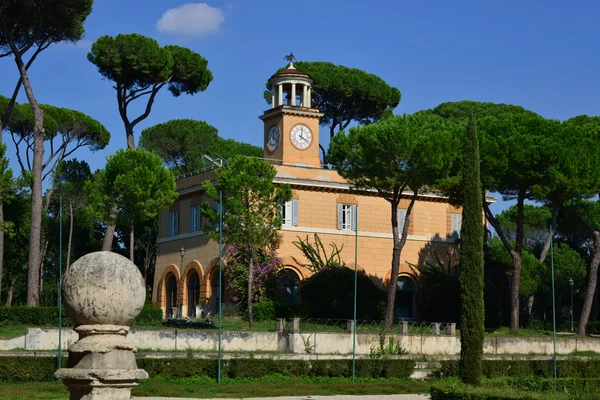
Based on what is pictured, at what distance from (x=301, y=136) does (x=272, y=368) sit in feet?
69.2

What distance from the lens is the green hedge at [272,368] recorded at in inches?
1175

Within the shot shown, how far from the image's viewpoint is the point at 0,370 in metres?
27.5

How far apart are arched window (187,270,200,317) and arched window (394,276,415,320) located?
9896mm

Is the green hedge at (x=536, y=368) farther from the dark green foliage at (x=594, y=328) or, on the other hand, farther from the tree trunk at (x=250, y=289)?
the dark green foliage at (x=594, y=328)

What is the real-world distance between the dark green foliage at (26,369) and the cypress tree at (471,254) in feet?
38.5

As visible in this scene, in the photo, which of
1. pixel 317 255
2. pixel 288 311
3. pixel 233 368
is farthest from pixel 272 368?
pixel 317 255

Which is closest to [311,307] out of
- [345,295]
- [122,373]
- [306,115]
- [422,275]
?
[345,295]

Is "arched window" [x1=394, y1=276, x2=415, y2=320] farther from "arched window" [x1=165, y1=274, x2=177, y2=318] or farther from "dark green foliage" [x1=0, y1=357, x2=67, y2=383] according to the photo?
"dark green foliage" [x1=0, y1=357, x2=67, y2=383]

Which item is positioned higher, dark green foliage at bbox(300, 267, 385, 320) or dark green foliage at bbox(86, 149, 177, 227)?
dark green foliage at bbox(86, 149, 177, 227)

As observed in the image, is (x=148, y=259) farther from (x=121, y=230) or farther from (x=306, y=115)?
(x=306, y=115)

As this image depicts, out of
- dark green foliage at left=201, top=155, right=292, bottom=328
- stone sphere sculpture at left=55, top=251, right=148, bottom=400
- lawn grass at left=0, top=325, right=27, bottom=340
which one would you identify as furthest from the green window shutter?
stone sphere sculpture at left=55, top=251, right=148, bottom=400

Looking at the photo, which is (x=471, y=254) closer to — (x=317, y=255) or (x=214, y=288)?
(x=317, y=255)

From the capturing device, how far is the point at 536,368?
35.9 meters

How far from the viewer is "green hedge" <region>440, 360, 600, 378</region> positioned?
1351 inches
